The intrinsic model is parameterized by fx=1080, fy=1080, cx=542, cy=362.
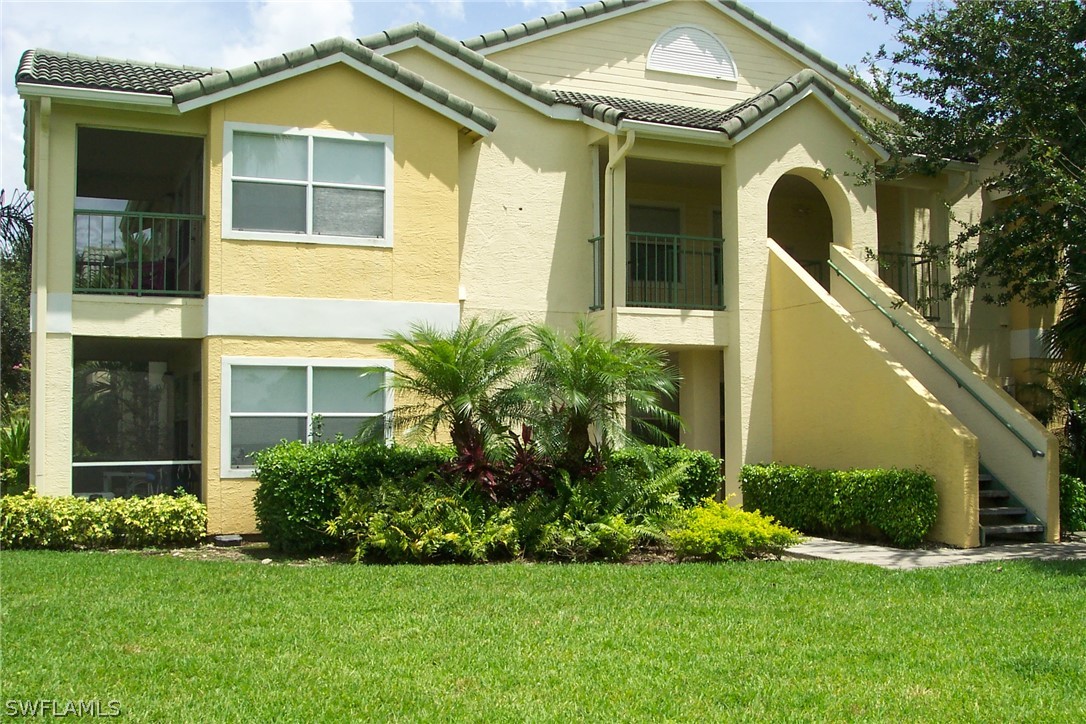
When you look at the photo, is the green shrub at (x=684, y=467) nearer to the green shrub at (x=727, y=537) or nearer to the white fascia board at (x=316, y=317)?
the green shrub at (x=727, y=537)

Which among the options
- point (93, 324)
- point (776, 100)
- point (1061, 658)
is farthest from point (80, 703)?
point (776, 100)

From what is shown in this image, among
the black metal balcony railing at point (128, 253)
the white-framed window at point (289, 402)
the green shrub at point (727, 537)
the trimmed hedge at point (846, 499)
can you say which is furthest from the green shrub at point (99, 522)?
the trimmed hedge at point (846, 499)

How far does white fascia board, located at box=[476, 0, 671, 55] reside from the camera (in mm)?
18109

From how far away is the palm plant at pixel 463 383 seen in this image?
40.9 ft

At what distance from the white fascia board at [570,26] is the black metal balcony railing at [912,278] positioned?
603 cm

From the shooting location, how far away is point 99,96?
13.8m

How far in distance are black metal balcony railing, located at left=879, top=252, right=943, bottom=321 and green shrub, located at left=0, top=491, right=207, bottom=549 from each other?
39.3 feet

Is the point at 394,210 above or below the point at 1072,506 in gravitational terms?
above

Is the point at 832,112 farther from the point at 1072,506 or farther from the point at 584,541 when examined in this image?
the point at 584,541

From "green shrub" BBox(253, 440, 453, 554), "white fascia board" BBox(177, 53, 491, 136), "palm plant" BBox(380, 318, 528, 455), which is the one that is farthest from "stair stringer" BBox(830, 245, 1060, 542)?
"green shrub" BBox(253, 440, 453, 554)

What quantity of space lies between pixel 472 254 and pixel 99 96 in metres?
5.56

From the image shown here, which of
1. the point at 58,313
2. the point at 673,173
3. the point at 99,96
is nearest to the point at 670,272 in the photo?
the point at 673,173

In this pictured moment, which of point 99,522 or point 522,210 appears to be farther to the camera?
point 522,210

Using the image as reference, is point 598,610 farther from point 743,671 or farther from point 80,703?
point 80,703
